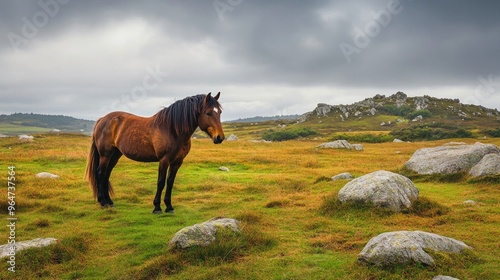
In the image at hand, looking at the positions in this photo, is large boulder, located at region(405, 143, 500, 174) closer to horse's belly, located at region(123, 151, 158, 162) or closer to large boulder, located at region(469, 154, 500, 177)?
large boulder, located at region(469, 154, 500, 177)

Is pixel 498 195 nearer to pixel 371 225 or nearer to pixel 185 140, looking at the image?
pixel 371 225

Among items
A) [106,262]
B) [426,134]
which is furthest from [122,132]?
[426,134]

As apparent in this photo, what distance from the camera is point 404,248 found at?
7148 mm

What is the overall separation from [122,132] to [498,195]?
16208 millimetres

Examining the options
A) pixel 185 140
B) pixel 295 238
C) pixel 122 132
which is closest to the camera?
pixel 295 238

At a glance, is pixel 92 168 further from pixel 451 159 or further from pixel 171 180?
pixel 451 159

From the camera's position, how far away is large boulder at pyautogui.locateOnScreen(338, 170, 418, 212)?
488 inches

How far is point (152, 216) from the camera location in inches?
496

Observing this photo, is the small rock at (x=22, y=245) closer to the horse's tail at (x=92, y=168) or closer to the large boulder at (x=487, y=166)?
the horse's tail at (x=92, y=168)

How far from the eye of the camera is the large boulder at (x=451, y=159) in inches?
774

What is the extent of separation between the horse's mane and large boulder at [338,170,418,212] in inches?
237

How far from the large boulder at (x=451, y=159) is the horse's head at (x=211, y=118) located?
14681mm

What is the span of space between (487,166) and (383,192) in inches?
367

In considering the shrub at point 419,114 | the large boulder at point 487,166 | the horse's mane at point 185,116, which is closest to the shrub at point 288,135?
the shrub at point 419,114
